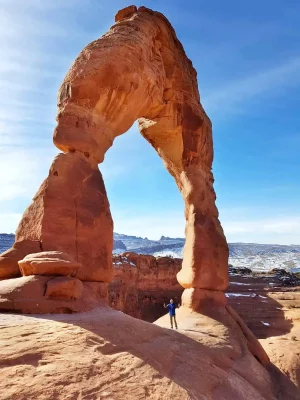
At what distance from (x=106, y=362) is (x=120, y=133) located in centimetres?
584

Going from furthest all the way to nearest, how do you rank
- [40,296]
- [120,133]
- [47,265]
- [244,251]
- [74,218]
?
[244,251]
[120,133]
[74,218]
[47,265]
[40,296]

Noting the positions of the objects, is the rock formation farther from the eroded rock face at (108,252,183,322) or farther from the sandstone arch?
the eroded rock face at (108,252,183,322)

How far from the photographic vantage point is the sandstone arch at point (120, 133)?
266 inches

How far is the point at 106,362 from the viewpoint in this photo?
3998mm

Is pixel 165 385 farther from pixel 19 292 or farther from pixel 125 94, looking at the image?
pixel 125 94

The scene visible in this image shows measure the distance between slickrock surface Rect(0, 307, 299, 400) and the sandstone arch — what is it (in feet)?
5.87

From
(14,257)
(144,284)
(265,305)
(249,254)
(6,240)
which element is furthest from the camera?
(249,254)

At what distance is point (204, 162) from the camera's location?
38.0ft

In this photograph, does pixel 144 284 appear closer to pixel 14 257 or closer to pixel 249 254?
pixel 14 257

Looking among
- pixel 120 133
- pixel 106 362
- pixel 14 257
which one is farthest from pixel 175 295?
pixel 106 362

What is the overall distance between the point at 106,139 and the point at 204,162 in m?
4.43

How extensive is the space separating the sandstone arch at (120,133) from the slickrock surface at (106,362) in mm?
1790

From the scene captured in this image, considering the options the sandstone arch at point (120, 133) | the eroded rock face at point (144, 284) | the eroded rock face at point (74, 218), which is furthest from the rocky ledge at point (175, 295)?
the eroded rock face at point (74, 218)

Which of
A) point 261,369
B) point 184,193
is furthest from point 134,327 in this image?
point 184,193
